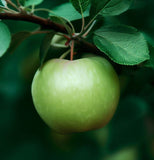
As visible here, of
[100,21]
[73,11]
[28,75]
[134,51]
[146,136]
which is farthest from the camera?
[146,136]

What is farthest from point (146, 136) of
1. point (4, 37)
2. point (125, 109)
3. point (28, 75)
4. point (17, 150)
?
point (17, 150)

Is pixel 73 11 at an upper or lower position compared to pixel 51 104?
upper

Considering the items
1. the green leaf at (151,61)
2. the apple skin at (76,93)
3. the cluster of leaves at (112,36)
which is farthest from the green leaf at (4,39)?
the green leaf at (151,61)

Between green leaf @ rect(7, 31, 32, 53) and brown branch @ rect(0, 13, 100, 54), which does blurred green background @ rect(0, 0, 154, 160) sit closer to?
brown branch @ rect(0, 13, 100, 54)

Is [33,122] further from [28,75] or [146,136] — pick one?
[146,136]

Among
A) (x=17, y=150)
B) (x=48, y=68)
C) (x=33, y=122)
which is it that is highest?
(x=48, y=68)

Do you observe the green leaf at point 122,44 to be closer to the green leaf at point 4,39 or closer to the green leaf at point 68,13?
the green leaf at point 68,13

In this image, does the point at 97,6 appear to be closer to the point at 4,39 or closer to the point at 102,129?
the point at 4,39
